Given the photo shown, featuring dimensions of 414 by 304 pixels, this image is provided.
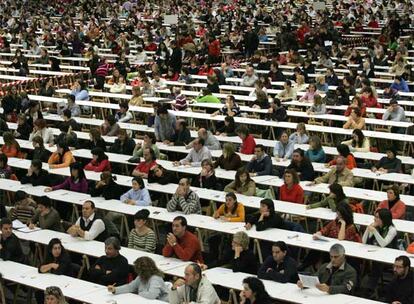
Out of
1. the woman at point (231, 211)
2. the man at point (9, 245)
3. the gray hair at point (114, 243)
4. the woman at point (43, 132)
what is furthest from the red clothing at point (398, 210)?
the woman at point (43, 132)

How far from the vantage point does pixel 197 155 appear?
13.6m

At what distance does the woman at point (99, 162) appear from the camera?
1341 cm

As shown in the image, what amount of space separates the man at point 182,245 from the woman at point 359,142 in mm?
4754

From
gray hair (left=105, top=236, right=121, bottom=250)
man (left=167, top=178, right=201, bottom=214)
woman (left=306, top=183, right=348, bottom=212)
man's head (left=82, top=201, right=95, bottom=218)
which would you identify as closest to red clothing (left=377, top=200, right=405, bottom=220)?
woman (left=306, top=183, right=348, bottom=212)

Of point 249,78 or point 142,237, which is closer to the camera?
point 142,237

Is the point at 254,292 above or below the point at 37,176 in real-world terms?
above

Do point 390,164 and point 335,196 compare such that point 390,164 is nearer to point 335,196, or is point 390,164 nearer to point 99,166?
point 335,196

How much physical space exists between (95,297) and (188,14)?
93.2ft

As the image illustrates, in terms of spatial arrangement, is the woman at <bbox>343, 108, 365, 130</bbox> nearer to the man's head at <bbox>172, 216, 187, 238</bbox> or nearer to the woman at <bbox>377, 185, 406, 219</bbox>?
the woman at <bbox>377, 185, 406, 219</bbox>

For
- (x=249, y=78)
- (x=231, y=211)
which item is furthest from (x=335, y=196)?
(x=249, y=78)

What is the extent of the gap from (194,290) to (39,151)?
6.60 m

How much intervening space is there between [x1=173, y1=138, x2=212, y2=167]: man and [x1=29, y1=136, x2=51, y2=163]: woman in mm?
2142

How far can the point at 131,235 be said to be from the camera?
10195 millimetres

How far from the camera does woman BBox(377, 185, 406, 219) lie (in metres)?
10.6
